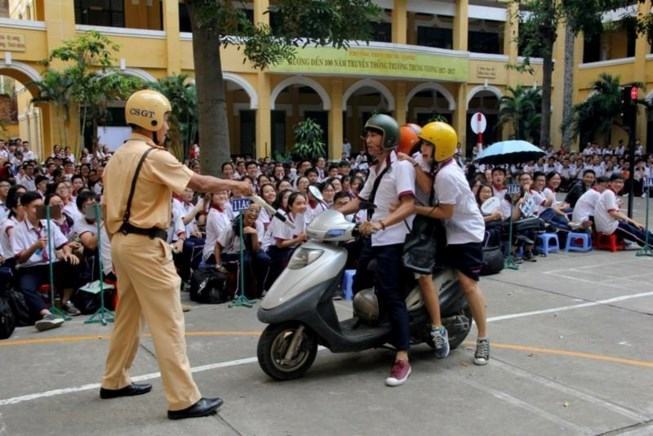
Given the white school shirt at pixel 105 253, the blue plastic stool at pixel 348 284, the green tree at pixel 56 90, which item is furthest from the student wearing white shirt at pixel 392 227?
the green tree at pixel 56 90

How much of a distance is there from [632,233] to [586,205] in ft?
2.61

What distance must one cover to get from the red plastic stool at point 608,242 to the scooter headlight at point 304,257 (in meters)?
7.28

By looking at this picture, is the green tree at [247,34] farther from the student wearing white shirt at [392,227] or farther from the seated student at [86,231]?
the student wearing white shirt at [392,227]

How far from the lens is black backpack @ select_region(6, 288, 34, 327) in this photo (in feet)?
20.7

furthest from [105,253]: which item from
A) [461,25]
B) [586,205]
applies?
[461,25]

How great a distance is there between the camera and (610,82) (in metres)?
26.9

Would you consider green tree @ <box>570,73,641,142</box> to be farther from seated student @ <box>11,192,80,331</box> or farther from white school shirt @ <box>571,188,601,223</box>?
seated student @ <box>11,192,80,331</box>

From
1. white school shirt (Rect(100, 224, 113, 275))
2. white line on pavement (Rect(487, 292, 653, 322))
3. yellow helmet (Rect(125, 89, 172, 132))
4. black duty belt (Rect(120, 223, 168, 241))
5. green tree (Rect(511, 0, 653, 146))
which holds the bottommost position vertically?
white line on pavement (Rect(487, 292, 653, 322))

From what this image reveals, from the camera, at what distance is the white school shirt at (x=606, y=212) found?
10.3 meters

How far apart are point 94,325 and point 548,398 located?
4.16 metres

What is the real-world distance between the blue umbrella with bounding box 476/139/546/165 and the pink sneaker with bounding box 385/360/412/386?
25.1 ft

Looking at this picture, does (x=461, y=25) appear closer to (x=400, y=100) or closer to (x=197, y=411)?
(x=400, y=100)

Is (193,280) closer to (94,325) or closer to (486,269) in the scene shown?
(94,325)

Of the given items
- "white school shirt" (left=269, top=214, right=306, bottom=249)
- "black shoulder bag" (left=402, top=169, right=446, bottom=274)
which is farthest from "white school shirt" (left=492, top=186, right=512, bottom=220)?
"black shoulder bag" (left=402, top=169, right=446, bottom=274)
